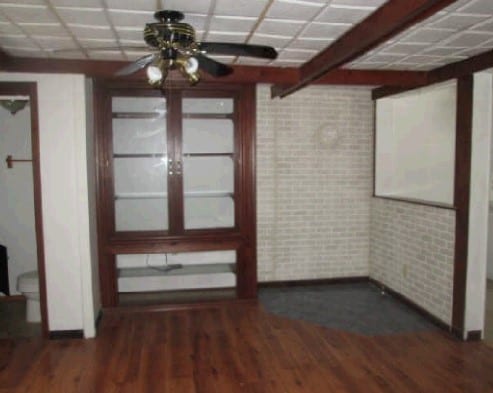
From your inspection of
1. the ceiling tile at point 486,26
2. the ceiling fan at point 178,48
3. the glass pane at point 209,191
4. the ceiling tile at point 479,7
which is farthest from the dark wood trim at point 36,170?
the ceiling tile at point 486,26

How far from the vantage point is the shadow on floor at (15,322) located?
3.57 m

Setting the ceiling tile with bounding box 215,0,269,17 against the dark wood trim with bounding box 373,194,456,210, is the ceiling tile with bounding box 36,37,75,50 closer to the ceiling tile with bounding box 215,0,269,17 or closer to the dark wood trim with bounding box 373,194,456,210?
the ceiling tile with bounding box 215,0,269,17

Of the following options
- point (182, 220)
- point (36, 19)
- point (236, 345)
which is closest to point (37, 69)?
point (36, 19)

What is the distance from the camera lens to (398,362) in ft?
9.87

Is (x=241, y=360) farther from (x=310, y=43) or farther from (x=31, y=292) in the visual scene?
(x=310, y=43)

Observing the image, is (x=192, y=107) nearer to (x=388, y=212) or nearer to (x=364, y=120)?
(x=364, y=120)

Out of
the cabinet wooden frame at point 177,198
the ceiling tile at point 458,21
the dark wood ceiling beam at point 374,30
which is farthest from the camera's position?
the cabinet wooden frame at point 177,198

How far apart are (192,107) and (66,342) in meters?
2.35

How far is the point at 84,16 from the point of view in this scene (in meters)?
2.21

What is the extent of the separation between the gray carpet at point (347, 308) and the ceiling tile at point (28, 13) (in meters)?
3.03

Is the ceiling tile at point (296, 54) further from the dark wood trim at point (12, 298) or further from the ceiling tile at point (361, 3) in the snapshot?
the dark wood trim at point (12, 298)

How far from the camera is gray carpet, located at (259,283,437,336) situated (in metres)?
3.67

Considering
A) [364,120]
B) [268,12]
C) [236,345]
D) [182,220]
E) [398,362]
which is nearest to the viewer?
[268,12]

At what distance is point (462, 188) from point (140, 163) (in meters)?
2.85
